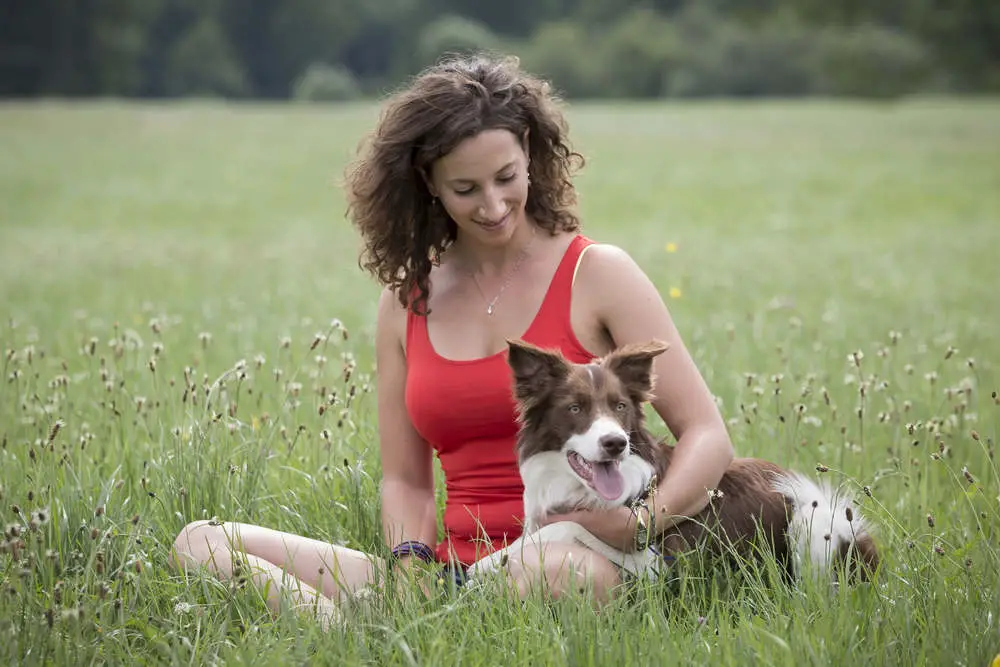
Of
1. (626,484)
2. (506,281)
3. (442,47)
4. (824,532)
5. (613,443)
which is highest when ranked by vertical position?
(442,47)

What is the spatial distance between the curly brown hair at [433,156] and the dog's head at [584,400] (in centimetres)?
78

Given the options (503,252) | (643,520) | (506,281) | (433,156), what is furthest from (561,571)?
(433,156)

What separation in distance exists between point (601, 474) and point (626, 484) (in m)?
0.11

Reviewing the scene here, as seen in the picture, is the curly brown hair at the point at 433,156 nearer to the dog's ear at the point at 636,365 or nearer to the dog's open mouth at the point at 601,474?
the dog's ear at the point at 636,365

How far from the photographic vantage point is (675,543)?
3.58 meters

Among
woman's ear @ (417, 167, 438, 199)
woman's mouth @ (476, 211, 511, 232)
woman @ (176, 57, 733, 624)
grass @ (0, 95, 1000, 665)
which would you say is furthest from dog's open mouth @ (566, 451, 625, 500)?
woman's ear @ (417, 167, 438, 199)

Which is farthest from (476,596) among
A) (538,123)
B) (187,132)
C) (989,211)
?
(187,132)

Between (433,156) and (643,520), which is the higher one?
(433,156)

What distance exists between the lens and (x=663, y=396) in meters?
3.74

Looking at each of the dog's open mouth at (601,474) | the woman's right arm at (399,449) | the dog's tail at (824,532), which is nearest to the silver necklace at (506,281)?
the woman's right arm at (399,449)

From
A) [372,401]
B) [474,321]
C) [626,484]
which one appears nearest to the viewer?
[626,484]

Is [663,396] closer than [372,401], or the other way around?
[663,396]

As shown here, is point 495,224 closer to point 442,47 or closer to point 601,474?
point 601,474

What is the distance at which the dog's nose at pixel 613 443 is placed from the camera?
3.21m
